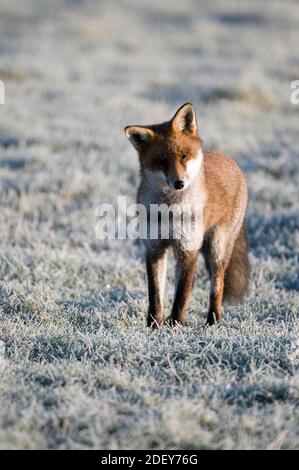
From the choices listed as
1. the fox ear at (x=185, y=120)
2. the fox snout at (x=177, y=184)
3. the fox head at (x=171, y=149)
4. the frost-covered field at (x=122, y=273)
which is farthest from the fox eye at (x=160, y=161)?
the frost-covered field at (x=122, y=273)

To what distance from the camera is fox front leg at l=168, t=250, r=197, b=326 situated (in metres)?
5.54

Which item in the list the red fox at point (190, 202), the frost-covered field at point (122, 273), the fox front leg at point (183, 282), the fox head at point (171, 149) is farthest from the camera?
the fox front leg at point (183, 282)

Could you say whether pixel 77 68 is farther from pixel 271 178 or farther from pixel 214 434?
pixel 214 434

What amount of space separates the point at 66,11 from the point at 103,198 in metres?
22.6

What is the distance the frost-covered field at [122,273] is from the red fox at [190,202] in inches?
9.1

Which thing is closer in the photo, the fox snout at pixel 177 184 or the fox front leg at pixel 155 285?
the fox snout at pixel 177 184

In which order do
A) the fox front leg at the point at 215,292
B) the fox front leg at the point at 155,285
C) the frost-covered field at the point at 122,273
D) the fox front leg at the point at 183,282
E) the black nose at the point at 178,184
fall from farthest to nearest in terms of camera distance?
A: the fox front leg at the point at 215,292 < the fox front leg at the point at 155,285 < the fox front leg at the point at 183,282 < the black nose at the point at 178,184 < the frost-covered field at the point at 122,273

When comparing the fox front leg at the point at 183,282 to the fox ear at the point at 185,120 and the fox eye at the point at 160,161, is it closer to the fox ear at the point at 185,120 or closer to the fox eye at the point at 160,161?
the fox eye at the point at 160,161

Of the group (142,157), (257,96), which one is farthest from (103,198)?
(257,96)

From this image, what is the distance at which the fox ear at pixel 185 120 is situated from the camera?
5371 mm

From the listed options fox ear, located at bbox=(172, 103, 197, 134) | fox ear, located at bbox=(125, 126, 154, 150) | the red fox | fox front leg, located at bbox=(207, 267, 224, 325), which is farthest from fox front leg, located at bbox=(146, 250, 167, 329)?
fox ear, located at bbox=(172, 103, 197, 134)

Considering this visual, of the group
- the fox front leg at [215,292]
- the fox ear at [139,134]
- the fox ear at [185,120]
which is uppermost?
the fox ear at [185,120]

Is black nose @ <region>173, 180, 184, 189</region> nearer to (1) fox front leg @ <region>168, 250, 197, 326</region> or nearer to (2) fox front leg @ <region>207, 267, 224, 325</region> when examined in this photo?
(1) fox front leg @ <region>168, 250, 197, 326</region>

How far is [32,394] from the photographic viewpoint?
157 inches
